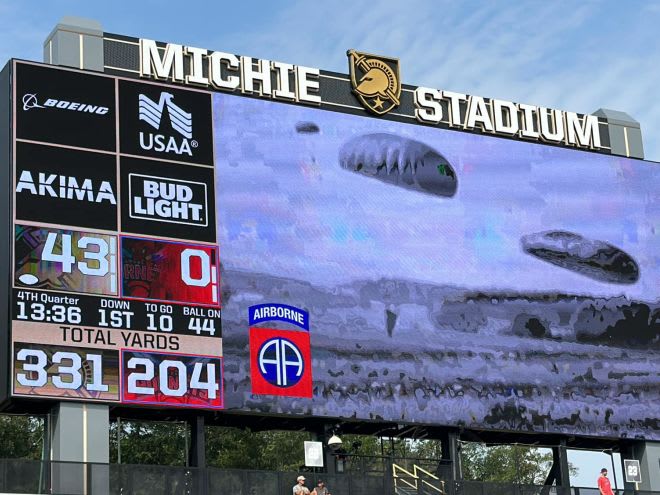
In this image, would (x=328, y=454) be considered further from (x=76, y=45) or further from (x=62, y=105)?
(x=76, y=45)

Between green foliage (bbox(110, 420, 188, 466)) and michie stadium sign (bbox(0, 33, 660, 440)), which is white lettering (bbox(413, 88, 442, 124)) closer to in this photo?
michie stadium sign (bbox(0, 33, 660, 440))

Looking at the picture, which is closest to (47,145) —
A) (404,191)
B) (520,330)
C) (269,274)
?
(269,274)

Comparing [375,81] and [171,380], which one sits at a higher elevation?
[375,81]

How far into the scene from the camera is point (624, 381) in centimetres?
3819

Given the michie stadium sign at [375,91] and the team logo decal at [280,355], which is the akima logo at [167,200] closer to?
the team logo decal at [280,355]

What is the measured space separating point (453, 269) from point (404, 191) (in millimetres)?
2286

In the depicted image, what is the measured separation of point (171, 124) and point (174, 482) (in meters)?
8.20


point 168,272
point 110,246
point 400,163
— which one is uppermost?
point 400,163

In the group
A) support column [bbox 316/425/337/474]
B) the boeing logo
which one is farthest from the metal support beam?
support column [bbox 316/425/337/474]

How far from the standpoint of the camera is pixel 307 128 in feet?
118

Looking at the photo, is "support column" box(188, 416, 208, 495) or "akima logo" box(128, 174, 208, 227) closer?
"support column" box(188, 416, 208, 495)

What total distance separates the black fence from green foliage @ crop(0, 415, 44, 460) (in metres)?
25.4

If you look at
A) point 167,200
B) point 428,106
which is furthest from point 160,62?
point 428,106

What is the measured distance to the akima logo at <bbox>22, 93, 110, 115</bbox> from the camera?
32125 mm
